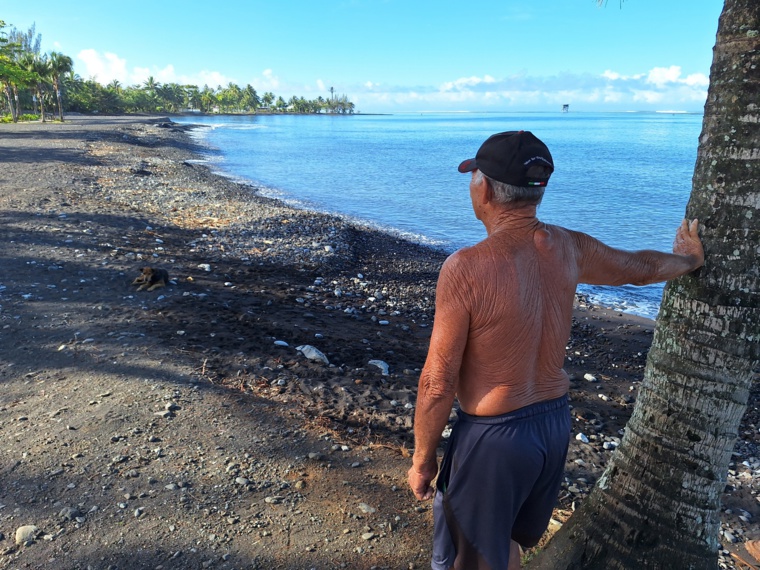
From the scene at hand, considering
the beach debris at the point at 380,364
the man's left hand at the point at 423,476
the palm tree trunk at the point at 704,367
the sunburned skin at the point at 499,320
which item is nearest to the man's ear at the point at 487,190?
the sunburned skin at the point at 499,320

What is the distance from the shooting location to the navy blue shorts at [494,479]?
211 cm

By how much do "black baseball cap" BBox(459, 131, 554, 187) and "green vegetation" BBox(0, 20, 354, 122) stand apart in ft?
167

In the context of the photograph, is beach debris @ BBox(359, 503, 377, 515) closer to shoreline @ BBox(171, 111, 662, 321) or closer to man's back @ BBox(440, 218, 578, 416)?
man's back @ BBox(440, 218, 578, 416)

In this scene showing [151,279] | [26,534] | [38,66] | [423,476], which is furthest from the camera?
[38,66]

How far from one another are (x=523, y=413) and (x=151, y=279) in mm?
6509

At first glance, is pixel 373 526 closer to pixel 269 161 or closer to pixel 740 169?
pixel 740 169

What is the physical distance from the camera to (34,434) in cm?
406

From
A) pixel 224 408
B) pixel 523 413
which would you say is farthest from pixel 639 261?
pixel 224 408

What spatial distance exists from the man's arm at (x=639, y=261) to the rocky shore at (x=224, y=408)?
190 centimetres

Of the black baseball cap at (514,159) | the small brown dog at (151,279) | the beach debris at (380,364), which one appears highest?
the black baseball cap at (514,159)

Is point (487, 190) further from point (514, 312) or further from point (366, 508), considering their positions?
point (366, 508)

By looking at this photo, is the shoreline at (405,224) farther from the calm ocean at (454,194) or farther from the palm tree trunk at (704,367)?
the palm tree trunk at (704,367)

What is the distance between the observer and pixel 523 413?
2.14 m

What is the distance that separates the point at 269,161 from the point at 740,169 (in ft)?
135
